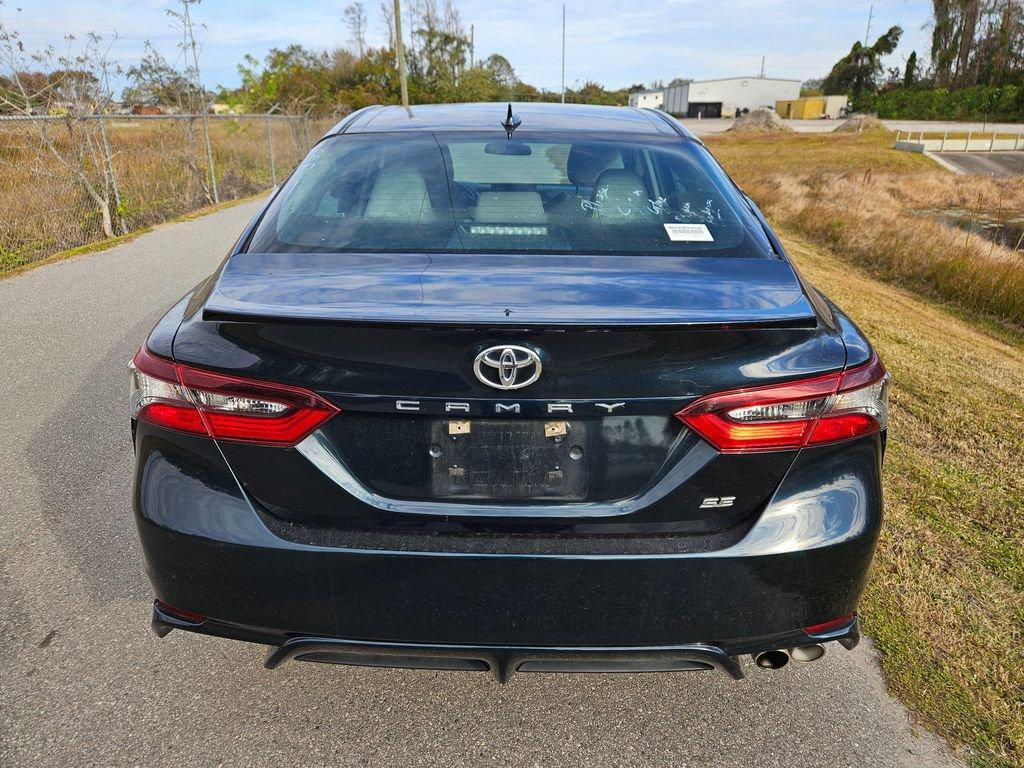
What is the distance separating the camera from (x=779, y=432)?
6.00ft

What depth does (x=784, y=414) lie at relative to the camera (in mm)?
1823

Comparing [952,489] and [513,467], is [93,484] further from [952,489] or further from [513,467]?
[952,489]

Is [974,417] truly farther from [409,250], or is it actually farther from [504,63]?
[504,63]

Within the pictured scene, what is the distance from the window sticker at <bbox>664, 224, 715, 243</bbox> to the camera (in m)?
2.36

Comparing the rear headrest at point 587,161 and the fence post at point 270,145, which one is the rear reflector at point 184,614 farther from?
the fence post at point 270,145

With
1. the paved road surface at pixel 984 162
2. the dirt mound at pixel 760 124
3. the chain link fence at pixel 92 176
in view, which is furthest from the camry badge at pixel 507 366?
the dirt mound at pixel 760 124

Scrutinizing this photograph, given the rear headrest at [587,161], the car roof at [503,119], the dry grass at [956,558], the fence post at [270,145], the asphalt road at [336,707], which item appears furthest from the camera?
the fence post at [270,145]

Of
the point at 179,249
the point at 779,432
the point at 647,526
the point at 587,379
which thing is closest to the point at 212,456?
the point at 587,379

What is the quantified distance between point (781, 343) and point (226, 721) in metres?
1.92

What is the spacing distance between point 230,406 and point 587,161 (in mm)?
1641

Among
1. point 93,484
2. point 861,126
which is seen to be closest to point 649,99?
point 861,126

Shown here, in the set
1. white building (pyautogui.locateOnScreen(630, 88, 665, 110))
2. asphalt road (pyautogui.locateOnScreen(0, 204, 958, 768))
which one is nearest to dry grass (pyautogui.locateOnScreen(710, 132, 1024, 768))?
asphalt road (pyautogui.locateOnScreen(0, 204, 958, 768))

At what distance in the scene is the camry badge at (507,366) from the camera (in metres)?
1.74

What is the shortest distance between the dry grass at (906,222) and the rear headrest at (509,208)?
29.2 feet
